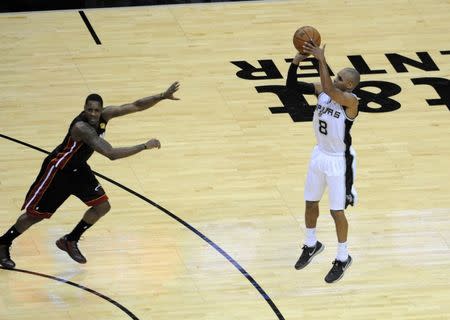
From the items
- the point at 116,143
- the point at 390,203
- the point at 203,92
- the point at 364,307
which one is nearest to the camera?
the point at 364,307

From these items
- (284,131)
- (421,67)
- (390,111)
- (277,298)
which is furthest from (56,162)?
(421,67)

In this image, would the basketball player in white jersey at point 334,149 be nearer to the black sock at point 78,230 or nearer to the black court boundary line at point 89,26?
the black sock at point 78,230

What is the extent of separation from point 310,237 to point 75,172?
7.44 feet

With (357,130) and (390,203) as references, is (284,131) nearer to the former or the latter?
(357,130)

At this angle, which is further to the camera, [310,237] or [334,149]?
[310,237]

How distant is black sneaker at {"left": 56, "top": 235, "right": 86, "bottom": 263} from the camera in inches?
471

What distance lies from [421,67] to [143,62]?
363cm

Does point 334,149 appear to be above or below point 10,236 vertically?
above

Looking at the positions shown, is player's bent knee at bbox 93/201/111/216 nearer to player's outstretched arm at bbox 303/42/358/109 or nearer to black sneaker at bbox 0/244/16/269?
black sneaker at bbox 0/244/16/269

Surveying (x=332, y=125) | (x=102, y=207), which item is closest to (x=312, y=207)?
(x=332, y=125)

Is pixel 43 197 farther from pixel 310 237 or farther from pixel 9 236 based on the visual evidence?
pixel 310 237

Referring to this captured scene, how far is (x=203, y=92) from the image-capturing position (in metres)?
15.8

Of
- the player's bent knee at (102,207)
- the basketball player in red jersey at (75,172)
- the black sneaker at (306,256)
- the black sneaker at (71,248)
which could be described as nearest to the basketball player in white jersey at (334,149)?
the black sneaker at (306,256)

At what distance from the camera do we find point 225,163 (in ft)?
46.2
